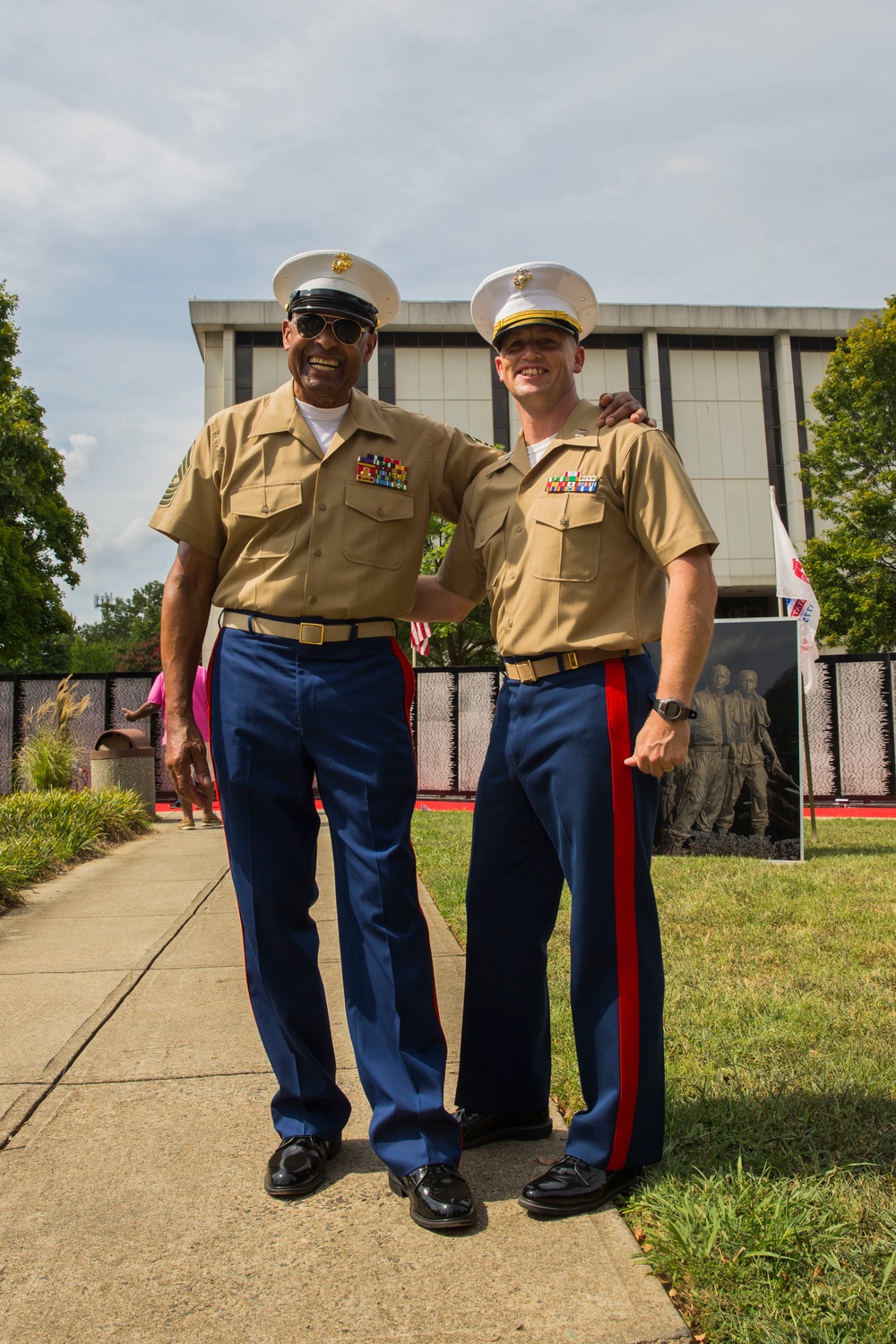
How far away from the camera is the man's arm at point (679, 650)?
2.47 metres

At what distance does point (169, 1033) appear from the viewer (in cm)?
367

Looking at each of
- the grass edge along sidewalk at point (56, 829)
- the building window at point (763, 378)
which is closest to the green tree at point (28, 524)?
the grass edge along sidewalk at point (56, 829)

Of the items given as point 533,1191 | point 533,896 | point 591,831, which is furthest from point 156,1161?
point 591,831

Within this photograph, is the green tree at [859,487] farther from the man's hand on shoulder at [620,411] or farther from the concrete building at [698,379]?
the man's hand on shoulder at [620,411]

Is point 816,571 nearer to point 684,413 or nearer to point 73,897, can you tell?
point 684,413

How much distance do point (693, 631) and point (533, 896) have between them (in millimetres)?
830

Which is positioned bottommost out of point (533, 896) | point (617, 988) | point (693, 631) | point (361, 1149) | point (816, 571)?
point (361, 1149)

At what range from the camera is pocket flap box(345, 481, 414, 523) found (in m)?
2.86

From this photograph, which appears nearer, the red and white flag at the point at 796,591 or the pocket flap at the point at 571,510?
the pocket flap at the point at 571,510

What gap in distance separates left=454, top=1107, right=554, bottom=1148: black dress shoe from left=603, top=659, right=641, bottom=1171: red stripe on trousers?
16.4 inches

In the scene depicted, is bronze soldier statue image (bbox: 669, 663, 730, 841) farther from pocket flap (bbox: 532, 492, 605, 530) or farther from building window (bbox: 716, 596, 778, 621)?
building window (bbox: 716, 596, 778, 621)

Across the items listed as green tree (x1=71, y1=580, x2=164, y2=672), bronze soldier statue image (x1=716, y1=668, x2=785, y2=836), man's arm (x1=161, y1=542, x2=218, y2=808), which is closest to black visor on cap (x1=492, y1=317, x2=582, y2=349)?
man's arm (x1=161, y1=542, x2=218, y2=808)

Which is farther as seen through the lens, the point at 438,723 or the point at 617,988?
the point at 438,723

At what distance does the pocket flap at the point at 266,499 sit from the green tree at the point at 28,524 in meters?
22.8
